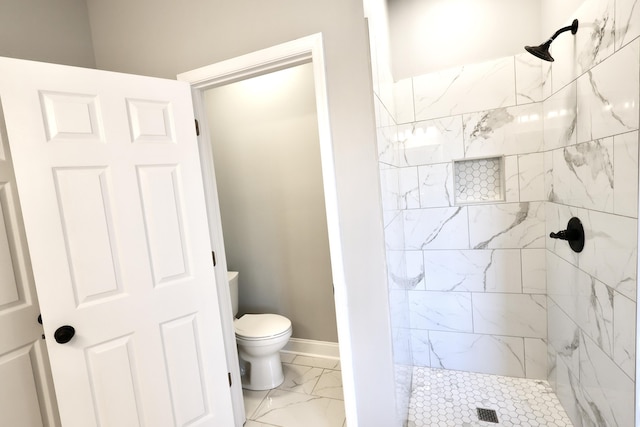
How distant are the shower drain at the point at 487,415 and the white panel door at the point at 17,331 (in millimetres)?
2236

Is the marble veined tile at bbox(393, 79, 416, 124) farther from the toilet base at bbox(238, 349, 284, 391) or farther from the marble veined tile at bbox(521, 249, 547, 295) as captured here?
the toilet base at bbox(238, 349, 284, 391)

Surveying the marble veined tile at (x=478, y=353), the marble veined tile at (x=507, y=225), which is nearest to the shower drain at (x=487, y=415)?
the marble veined tile at (x=478, y=353)

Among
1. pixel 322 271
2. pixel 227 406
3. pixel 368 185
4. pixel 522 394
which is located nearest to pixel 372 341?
pixel 368 185

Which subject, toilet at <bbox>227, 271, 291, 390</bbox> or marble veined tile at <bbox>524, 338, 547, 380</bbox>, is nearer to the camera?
marble veined tile at <bbox>524, 338, 547, 380</bbox>

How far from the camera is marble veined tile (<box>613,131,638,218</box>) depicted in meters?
1.04

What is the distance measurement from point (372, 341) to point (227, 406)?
938 millimetres

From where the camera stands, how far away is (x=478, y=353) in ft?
6.91

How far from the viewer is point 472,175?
2061 mm

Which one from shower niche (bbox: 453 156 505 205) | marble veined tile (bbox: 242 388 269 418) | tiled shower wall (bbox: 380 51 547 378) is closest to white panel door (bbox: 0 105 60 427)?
marble veined tile (bbox: 242 388 269 418)

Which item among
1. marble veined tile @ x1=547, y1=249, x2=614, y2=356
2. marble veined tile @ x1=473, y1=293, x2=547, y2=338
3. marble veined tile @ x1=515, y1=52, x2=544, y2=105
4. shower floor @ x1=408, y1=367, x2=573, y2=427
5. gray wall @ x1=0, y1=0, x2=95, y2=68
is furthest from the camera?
marble veined tile @ x1=473, y1=293, x2=547, y2=338

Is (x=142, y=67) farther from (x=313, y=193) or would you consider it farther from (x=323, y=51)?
(x=313, y=193)

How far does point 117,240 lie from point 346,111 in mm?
1176

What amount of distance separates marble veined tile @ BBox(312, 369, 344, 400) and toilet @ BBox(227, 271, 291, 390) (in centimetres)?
30

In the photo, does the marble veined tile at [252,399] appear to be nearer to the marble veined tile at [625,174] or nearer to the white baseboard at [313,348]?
the white baseboard at [313,348]
